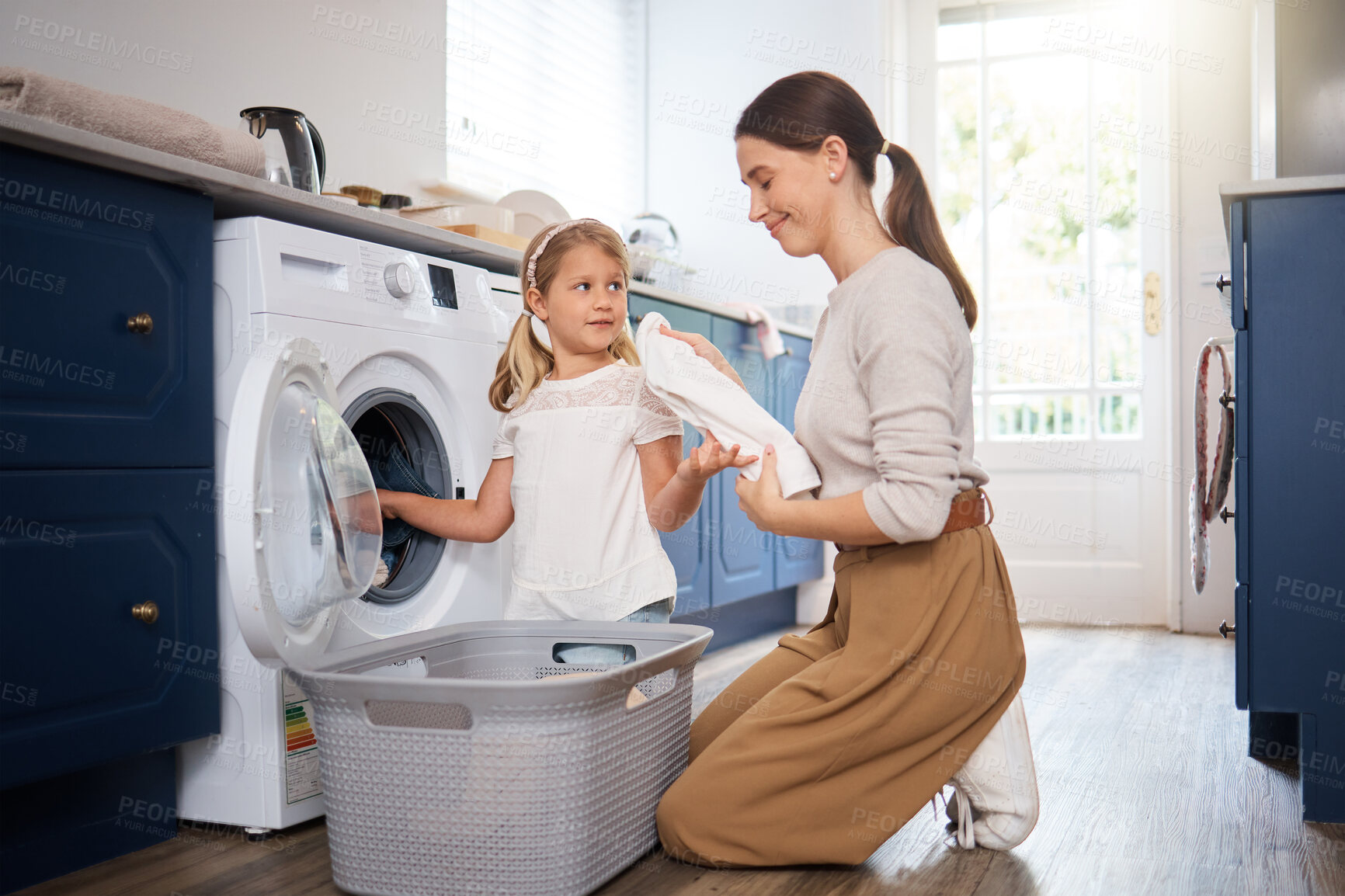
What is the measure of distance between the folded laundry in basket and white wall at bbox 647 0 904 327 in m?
2.12

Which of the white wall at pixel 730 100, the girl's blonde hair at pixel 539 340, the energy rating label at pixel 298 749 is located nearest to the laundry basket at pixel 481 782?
the energy rating label at pixel 298 749

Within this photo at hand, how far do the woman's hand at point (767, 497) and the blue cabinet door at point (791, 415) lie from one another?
1.83 metres

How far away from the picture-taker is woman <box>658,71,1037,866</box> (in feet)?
4.15

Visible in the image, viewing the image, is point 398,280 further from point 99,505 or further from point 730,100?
point 730,100

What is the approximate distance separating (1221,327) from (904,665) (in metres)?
2.62

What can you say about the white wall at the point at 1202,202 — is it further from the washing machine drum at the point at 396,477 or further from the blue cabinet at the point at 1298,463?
the washing machine drum at the point at 396,477

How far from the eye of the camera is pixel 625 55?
392 cm

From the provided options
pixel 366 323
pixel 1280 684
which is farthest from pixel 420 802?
pixel 1280 684

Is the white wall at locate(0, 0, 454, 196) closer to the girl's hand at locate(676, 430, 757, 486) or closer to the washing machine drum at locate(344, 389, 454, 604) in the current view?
the washing machine drum at locate(344, 389, 454, 604)

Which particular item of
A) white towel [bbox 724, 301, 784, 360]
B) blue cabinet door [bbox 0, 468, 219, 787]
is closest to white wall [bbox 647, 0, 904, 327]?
white towel [bbox 724, 301, 784, 360]

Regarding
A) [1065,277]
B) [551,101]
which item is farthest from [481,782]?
[1065,277]

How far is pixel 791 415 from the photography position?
3361mm

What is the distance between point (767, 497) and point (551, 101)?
247 centimetres

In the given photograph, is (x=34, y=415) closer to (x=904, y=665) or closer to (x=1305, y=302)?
(x=904, y=665)
